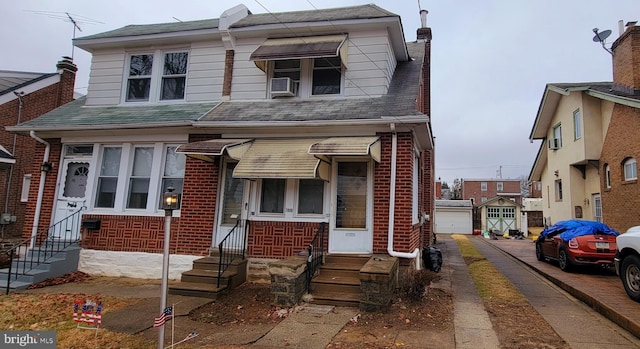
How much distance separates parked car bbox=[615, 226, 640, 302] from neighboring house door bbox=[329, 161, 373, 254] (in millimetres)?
4660

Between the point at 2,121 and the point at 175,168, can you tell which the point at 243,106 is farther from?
the point at 2,121

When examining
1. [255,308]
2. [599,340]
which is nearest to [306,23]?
[255,308]

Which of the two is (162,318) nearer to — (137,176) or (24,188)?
(137,176)

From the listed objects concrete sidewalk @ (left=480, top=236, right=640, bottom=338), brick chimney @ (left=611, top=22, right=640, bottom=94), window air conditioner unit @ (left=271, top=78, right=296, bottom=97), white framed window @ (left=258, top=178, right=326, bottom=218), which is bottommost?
concrete sidewalk @ (left=480, top=236, right=640, bottom=338)

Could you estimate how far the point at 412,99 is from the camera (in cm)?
822

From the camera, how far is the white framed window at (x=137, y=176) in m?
9.12

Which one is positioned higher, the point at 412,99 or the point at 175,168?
the point at 412,99

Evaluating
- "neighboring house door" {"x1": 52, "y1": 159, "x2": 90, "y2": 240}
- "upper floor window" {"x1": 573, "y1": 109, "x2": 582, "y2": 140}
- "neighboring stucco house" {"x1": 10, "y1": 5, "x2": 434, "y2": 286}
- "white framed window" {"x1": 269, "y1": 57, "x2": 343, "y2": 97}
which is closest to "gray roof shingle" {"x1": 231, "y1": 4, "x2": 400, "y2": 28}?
"neighboring stucco house" {"x1": 10, "y1": 5, "x2": 434, "y2": 286}

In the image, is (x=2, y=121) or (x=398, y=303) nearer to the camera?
(x=398, y=303)

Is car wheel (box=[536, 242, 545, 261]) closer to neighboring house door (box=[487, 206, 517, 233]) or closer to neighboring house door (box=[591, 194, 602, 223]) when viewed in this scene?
neighboring house door (box=[591, 194, 602, 223])

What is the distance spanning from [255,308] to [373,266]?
2.18m

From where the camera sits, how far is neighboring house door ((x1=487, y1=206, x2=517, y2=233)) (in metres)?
33.4

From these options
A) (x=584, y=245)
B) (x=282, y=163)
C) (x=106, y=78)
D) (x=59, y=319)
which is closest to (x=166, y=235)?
(x=59, y=319)

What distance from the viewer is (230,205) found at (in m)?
8.76
